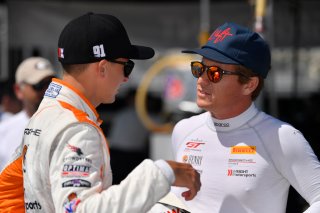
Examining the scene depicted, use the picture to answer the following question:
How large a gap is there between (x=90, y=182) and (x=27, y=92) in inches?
105

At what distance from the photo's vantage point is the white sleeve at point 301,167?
249 centimetres

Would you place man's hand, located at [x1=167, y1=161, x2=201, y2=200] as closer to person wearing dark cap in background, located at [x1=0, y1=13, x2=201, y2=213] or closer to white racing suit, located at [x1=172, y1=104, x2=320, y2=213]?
person wearing dark cap in background, located at [x1=0, y1=13, x2=201, y2=213]

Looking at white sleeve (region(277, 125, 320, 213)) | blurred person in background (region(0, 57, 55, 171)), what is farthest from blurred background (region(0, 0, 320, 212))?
white sleeve (region(277, 125, 320, 213))

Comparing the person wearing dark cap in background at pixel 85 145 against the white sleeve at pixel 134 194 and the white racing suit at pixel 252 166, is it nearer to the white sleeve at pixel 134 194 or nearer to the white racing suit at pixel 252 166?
the white sleeve at pixel 134 194

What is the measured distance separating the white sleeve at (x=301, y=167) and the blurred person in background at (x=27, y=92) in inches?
91.9

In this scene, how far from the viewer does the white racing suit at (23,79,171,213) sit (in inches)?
77.1

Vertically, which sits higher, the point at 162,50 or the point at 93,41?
the point at 93,41

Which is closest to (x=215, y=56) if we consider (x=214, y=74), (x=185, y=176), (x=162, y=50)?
(x=214, y=74)

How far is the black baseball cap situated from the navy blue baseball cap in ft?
1.77

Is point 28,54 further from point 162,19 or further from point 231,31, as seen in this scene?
point 231,31

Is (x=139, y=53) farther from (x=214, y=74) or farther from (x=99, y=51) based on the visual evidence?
(x=214, y=74)

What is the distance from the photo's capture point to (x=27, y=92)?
454cm

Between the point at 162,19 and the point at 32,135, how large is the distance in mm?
7127

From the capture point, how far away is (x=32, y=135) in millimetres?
2191
